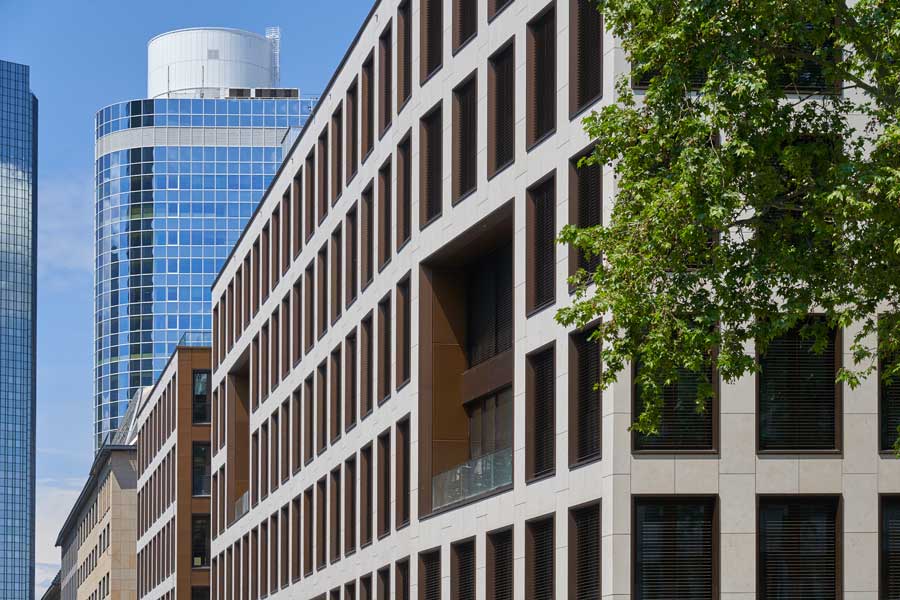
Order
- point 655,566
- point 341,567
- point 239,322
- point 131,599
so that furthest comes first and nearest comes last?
point 131,599 → point 239,322 → point 341,567 → point 655,566

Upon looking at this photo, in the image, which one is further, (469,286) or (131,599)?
(131,599)

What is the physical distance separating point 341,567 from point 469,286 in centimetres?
1399

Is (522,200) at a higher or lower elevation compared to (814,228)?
higher

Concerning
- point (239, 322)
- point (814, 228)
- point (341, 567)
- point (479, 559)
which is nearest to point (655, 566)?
point (479, 559)

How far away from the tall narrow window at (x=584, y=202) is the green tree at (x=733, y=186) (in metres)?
11.8

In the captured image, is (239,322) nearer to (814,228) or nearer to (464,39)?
(464,39)

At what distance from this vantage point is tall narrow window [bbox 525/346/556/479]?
37.0 meters

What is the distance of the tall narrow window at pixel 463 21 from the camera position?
43.5m

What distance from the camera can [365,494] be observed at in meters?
53.7

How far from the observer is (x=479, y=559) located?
40688mm

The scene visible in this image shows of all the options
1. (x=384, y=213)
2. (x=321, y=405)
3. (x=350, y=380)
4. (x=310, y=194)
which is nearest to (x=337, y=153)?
(x=310, y=194)

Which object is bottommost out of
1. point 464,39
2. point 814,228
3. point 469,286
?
point 814,228

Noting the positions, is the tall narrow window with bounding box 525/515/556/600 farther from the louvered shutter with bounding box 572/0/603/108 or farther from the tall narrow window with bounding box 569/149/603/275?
the louvered shutter with bounding box 572/0/603/108

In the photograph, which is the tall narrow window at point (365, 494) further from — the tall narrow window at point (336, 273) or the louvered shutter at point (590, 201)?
the louvered shutter at point (590, 201)
